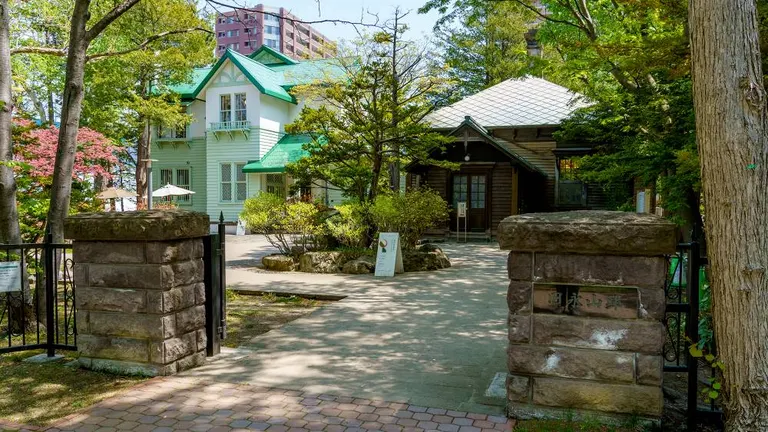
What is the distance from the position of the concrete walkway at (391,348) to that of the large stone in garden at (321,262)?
196 cm

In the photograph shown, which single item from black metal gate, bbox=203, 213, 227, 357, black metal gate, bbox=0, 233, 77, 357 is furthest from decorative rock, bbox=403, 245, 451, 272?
black metal gate, bbox=203, 213, 227, 357

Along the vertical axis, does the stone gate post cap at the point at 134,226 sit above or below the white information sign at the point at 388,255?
above

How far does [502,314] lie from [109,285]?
4860mm

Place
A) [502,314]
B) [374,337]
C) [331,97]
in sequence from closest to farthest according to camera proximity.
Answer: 1. [374,337]
2. [502,314]
3. [331,97]

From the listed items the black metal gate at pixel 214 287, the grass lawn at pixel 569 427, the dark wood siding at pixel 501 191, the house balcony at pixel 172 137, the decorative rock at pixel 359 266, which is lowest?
the grass lawn at pixel 569 427

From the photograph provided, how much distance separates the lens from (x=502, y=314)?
7.46 meters

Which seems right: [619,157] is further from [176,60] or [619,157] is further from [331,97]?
[176,60]

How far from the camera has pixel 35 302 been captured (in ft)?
21.0

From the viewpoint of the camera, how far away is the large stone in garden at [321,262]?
12234 mm

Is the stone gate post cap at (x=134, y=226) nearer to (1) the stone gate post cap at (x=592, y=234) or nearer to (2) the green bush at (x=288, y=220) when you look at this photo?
(1) the stone gate post cap at (x=592, y=234)

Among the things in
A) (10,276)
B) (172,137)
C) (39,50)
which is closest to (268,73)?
(172,137)

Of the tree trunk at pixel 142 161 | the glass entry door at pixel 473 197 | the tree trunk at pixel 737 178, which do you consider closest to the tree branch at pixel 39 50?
the tree trunk at pixel 737 178

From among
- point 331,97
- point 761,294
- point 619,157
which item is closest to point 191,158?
point 331,97

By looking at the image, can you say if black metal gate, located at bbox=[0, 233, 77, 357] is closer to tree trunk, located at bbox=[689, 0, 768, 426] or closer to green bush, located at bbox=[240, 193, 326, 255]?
tree trunk, located at bbox=[689, 0, 768, 426]
